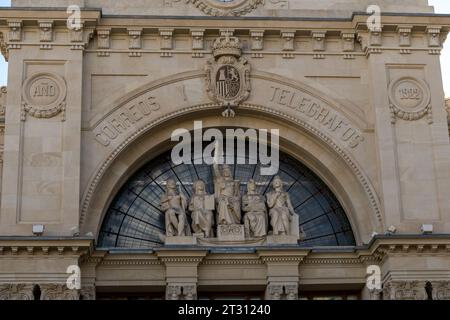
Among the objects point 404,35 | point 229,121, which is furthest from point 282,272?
point 404,35

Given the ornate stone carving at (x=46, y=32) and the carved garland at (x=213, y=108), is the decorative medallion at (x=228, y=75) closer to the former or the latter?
the carved garland at (x=213, y=108)

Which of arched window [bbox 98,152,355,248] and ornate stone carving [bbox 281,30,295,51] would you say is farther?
ornate stone carving [bbox 281,30,295,51]

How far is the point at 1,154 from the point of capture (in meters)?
28.5

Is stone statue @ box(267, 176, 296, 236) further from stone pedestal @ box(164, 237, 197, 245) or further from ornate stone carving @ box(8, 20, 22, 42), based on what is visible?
ornate stone carving @ box(8, 20, 22, 42)

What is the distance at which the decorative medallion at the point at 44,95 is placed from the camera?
27641mm

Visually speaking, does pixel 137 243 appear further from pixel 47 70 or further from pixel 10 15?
pixel 10 15

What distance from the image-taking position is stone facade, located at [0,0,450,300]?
26.7 meters

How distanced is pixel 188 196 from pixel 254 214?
6.77 feet

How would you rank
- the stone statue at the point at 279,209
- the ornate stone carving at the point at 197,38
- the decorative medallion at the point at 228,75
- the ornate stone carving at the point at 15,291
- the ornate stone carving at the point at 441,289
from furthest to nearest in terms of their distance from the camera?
the ornate stone carving at the point at 197,38
the decorative medallion at the point at 228,75
the stone statue at the point at 279,209
the ornate stone carving at the point at 441,289
the ornate stone carving at the point at 15,291

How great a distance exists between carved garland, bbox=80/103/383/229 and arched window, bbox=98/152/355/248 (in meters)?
1.34

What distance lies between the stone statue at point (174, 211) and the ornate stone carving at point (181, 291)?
57.4 inches

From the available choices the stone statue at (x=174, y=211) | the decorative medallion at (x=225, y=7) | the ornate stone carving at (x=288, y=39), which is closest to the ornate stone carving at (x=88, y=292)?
the stone statue at (x=174, y=211)

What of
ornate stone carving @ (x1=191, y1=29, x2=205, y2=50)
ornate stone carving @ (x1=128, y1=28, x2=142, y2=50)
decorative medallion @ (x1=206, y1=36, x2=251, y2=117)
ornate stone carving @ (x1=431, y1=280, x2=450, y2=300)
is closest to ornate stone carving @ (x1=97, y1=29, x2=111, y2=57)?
ornate stone carving @ (x1=128, y1=28, x2=142, y2=50)
